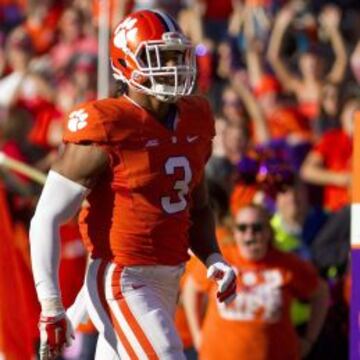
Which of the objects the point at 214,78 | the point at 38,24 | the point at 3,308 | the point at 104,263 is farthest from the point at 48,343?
the point at 38,24

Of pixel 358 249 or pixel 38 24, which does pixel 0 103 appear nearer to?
pixel 38 24

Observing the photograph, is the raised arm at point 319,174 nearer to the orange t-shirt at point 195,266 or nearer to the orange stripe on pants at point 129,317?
the orange t-shirt at point 195,266

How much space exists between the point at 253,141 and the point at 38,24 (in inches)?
157

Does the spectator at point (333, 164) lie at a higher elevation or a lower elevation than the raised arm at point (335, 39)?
lower

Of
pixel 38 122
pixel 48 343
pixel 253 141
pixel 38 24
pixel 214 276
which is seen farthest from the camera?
pixel 38 24

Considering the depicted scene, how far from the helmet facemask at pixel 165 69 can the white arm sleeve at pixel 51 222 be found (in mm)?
472

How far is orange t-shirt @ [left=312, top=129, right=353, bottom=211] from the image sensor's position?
31.4 feet

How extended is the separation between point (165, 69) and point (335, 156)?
4165 millimetres

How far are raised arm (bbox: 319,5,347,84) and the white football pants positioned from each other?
553 centimetres

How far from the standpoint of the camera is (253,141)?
1029 centimetres

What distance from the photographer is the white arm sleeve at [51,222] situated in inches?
215

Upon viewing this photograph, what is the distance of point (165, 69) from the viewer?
562cm

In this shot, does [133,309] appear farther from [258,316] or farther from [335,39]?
[335,39]

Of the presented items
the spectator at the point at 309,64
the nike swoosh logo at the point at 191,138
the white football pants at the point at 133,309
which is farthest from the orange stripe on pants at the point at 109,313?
the spectator at the point at 309,64
